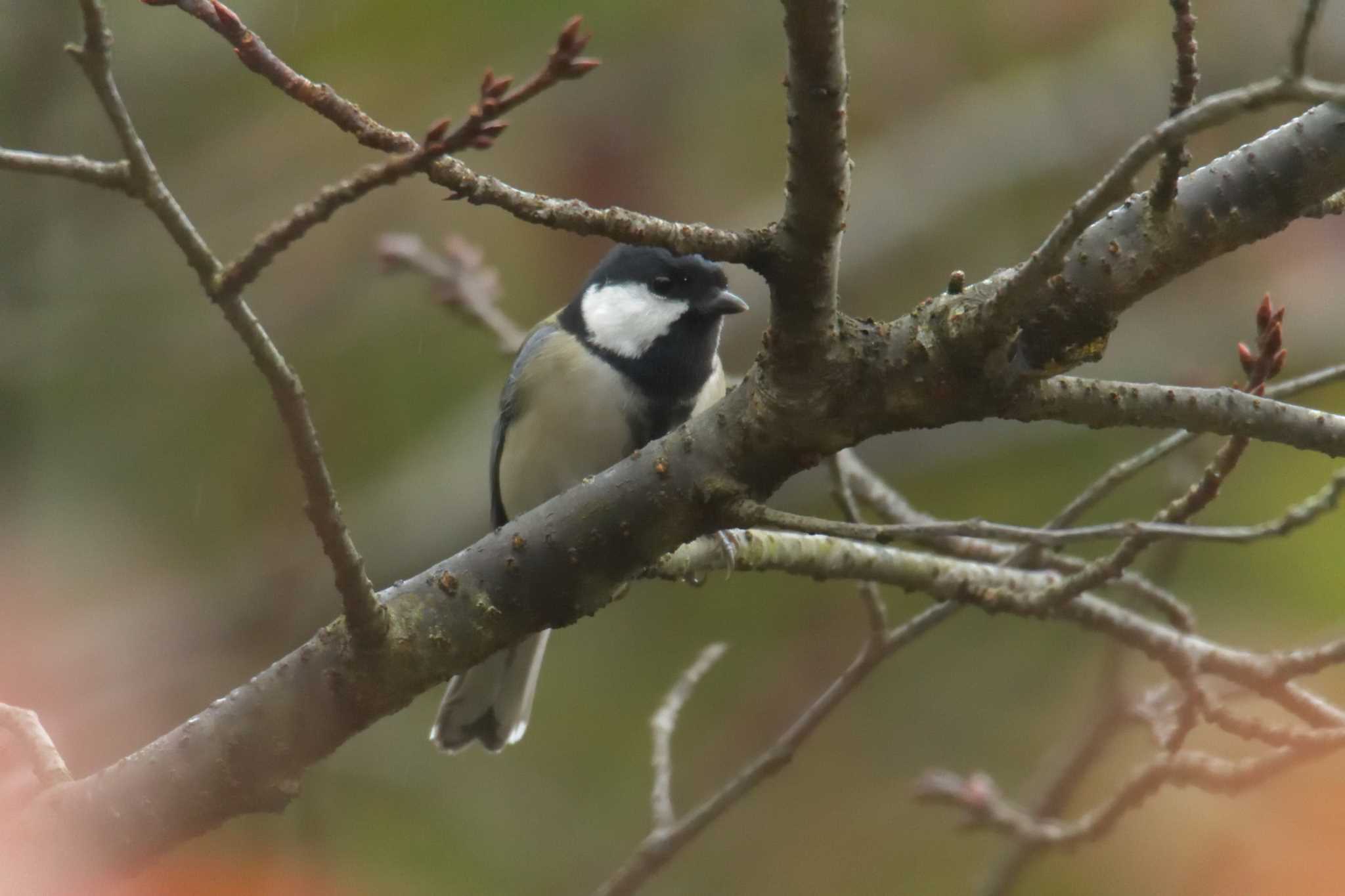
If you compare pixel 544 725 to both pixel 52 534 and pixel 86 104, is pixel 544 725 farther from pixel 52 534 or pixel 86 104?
pixel 86 104

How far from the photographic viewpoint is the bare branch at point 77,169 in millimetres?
1491

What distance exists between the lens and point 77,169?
151 centimetres

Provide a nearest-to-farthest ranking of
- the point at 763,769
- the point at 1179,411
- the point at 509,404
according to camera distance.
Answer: the point at 1179,411
the point at 763,769
the point at 509,404

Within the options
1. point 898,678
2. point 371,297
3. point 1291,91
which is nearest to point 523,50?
point 371,297

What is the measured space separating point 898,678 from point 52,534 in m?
3.11

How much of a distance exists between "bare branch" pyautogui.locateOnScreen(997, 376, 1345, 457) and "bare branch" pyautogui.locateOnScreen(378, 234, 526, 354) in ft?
7.81

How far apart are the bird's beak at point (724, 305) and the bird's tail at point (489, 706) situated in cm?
90

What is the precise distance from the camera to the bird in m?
3.42

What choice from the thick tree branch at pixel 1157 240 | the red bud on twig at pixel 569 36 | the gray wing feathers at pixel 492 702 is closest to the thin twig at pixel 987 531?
the thick tree branch at pixel 1157 240

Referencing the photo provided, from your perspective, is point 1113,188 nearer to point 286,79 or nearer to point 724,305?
point 286,79

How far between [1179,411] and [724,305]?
1.77 meters

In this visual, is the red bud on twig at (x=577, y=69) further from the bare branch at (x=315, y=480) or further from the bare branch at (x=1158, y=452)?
the bare branch at (x=1158, y=452)

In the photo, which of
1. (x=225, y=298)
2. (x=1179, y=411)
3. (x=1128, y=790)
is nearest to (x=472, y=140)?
(x=225, y=298)

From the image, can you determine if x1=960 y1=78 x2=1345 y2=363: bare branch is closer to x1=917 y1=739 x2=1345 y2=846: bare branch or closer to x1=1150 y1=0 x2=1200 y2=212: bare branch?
x1=1150 y1=0 x2=1200 y2=212: bare branch
